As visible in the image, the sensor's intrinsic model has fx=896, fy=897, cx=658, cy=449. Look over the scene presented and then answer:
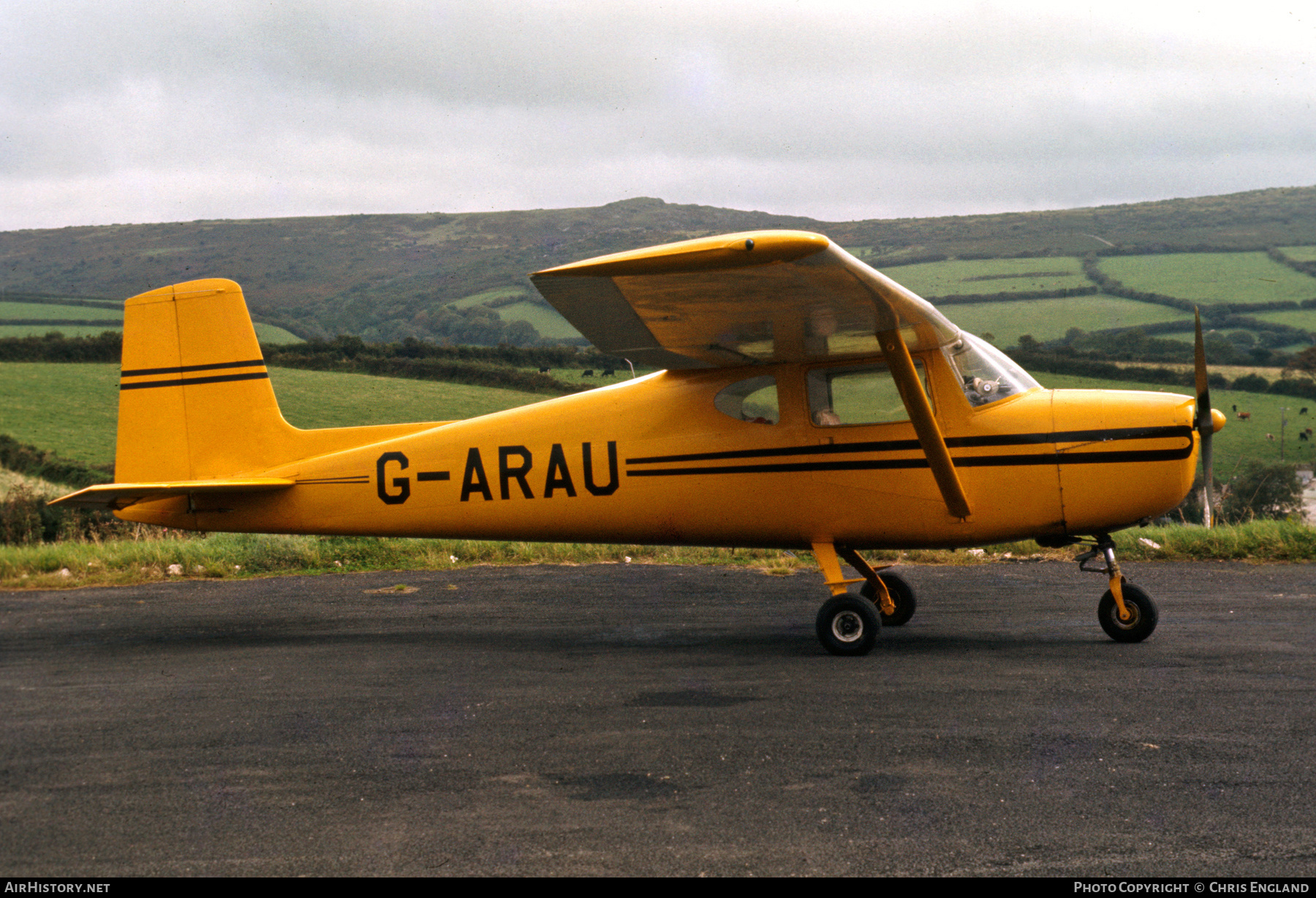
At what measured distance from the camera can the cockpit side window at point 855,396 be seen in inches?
262

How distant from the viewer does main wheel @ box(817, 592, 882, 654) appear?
6.24 m

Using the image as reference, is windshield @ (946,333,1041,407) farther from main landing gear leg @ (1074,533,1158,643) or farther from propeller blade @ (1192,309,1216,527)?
main landing gear leg @ (1074,533,1158,643)

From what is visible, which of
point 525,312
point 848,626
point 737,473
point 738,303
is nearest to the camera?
point 738,303

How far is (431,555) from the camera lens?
11156mm

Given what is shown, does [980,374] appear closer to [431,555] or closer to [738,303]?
[738,303]

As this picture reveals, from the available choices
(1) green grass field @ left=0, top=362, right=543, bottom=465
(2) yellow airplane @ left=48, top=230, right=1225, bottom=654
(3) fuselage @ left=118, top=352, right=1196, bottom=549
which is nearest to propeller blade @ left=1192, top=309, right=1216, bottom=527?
(2) yellow airplane @ left=48, top=230, right=1225, bottom=654

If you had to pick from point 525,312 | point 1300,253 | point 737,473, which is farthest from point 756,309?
point 1300,253

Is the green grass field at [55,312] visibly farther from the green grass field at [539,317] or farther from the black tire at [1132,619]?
the black tire at [1132,619]

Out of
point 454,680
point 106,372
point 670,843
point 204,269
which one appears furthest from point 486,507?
point 204,269

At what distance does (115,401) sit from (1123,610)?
1627 inches

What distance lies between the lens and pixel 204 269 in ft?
358

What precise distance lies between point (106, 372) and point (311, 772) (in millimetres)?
47382

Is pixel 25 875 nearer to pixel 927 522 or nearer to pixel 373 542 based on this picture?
pixel 927 522

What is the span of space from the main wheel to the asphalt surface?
103 mm
